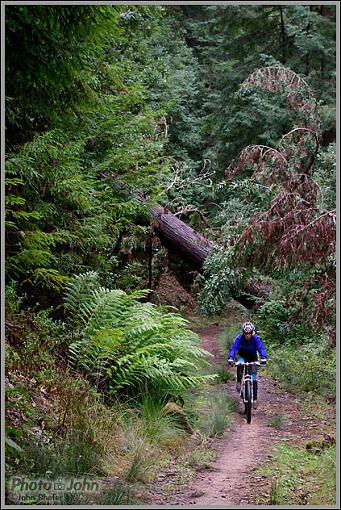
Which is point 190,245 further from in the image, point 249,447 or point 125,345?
point 249,447

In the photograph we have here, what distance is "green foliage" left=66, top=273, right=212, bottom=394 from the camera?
7922mm

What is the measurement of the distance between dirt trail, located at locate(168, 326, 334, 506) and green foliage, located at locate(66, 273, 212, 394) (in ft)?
3.61

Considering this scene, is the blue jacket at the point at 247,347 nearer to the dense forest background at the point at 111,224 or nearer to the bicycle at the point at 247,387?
the bicycle at the point at 247,387

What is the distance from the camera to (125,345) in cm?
855

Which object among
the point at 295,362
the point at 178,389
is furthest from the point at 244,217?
the point at 178,389

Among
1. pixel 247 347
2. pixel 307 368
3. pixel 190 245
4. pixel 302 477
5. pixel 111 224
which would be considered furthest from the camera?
pixel 190 245

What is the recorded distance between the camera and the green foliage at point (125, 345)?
26.0 ft

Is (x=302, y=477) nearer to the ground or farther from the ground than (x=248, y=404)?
farther from the ground

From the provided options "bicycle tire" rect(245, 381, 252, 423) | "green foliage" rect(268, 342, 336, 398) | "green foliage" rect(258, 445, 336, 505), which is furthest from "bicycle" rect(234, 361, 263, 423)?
"green foliage" rect(268, 342, 336, 398)

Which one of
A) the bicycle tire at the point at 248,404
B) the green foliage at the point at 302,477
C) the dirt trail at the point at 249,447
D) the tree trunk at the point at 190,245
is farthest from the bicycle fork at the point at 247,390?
the tree trunk at the point at 190,245

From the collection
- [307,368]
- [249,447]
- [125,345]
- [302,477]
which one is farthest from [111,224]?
[302,477]

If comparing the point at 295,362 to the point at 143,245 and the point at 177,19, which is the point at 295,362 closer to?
the point at 143,245

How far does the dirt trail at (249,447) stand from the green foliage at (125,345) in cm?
110

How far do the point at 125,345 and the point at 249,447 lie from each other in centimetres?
228
